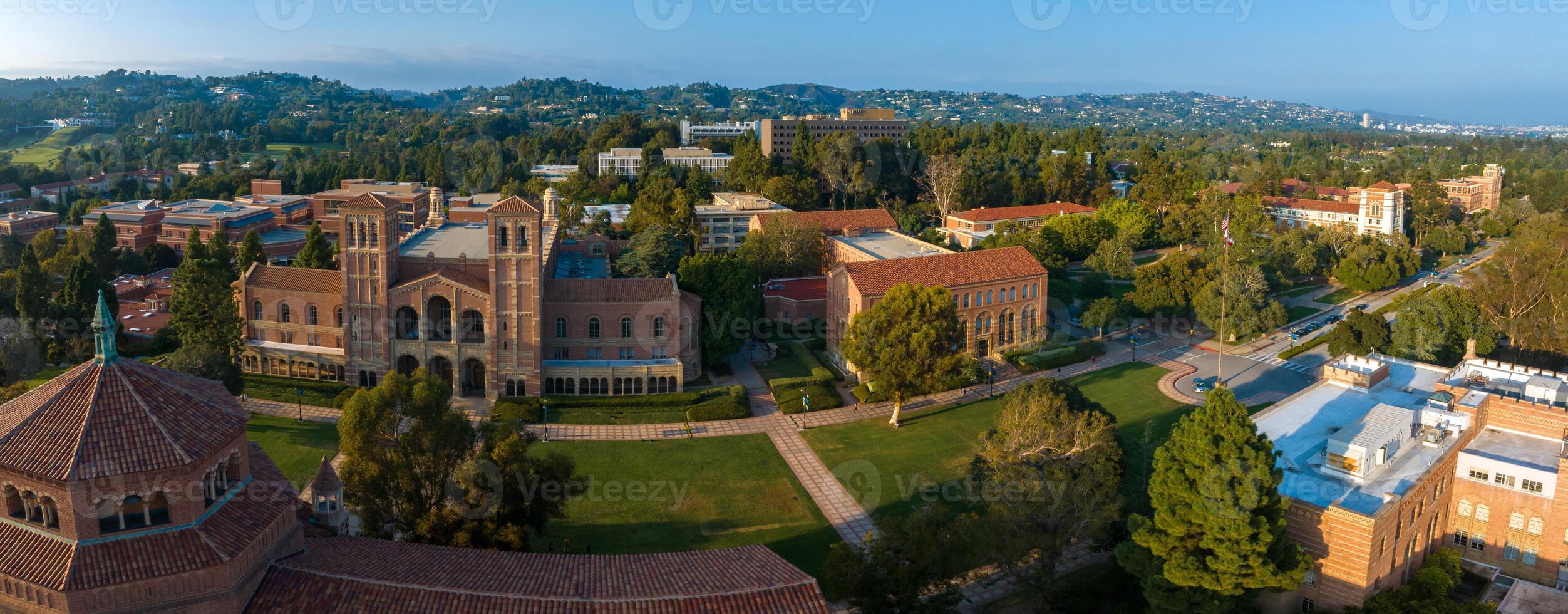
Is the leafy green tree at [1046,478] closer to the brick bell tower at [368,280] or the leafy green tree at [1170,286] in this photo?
the leafy green tree at [1170,286]

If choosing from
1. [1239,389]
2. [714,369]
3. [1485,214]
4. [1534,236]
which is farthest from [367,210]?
[1485,214]

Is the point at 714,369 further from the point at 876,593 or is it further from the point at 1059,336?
the point at 876,593

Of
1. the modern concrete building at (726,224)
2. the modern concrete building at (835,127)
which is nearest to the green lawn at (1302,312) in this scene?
the modern concrete building at (726,224)

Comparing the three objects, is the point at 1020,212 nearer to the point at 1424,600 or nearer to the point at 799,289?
the point at 799,289

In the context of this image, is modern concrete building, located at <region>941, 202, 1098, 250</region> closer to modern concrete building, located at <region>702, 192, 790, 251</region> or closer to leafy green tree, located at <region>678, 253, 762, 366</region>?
modern concrete building, located at <region>702, 192, 790, 251</region>

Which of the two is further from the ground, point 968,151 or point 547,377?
point 968,151

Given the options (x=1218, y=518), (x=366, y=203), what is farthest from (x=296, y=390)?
(x=1218, y=518)
